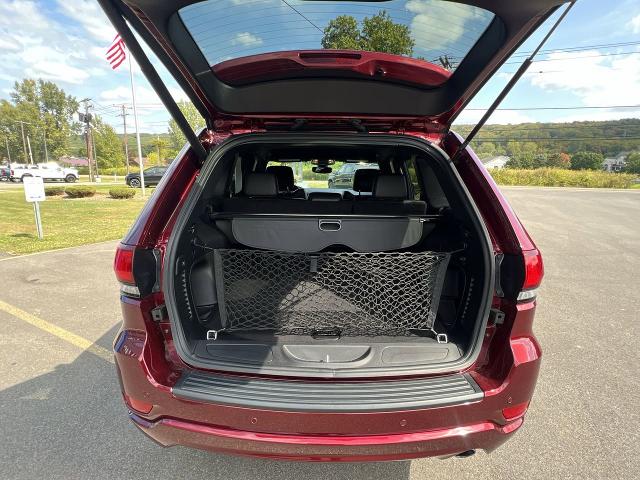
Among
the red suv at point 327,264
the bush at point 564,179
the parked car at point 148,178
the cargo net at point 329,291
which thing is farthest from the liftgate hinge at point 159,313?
the bush at point 564,179

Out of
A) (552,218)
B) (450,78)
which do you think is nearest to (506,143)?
(552,218)

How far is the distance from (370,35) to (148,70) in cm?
92

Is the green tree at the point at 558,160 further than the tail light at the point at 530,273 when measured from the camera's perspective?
Yes

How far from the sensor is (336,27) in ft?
5.16

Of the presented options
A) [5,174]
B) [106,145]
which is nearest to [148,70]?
[5,174]

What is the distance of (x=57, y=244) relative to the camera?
675 centimetres

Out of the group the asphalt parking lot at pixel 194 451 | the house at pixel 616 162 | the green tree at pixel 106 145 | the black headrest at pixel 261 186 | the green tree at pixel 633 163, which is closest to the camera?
the asphalt parking lot at pixel 194 451

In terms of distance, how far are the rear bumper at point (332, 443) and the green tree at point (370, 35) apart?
158 cm

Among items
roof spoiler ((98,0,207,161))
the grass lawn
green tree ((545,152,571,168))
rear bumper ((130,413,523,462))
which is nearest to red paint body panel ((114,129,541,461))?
rear bumper ((130,413,523,462))

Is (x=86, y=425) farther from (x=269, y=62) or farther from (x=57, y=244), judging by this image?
(x=57, y=244)

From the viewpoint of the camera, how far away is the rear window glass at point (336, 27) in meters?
1.40

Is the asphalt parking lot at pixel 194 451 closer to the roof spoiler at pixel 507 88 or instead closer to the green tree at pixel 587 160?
the roof spoiler at pixel 507 88

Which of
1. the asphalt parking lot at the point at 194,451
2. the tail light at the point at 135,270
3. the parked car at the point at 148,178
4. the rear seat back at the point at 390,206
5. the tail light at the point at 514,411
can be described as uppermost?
the rear seat back at the point at 390,206

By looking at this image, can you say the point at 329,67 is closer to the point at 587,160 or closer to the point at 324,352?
the point at 324,352
